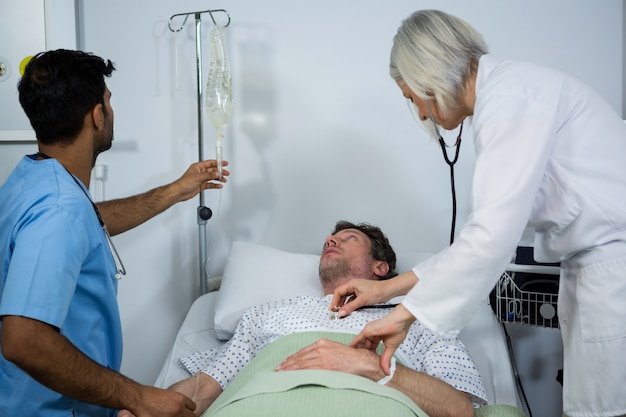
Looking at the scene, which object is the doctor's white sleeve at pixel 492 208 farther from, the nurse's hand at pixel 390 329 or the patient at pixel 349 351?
the patient at pixel 349 351

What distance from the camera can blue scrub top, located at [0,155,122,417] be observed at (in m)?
1.20

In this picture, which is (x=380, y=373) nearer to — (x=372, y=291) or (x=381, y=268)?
(x=372, y=291)

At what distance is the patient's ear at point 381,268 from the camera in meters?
2.12

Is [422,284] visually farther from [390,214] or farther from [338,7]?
[338,7]

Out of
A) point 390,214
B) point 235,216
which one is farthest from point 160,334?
point 390,214

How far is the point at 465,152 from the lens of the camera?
2.41 m

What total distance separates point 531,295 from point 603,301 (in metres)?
0.75

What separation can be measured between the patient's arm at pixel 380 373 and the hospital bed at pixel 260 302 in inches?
13.4

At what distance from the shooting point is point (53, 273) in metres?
1.22

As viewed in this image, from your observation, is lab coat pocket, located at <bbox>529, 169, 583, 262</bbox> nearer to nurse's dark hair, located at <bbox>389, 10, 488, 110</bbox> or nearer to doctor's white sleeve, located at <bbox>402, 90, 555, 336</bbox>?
doctor's white sleeve, located at <bbox>402, 90, 555, 336</bbox>

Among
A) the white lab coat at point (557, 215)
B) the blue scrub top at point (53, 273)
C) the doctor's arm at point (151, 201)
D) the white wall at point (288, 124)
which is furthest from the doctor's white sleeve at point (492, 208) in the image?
the white wall at point (288, 124)

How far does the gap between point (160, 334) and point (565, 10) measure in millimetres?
2012

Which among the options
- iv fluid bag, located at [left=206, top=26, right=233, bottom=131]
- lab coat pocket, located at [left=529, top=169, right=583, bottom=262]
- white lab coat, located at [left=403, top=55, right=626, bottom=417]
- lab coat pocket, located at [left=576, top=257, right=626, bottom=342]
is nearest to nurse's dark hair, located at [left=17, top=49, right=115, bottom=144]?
iv fluid bag, located at [left=206, top=26, right=233, bottom=131]

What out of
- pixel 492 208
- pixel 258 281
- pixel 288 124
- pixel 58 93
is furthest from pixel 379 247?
pixel 58 93
